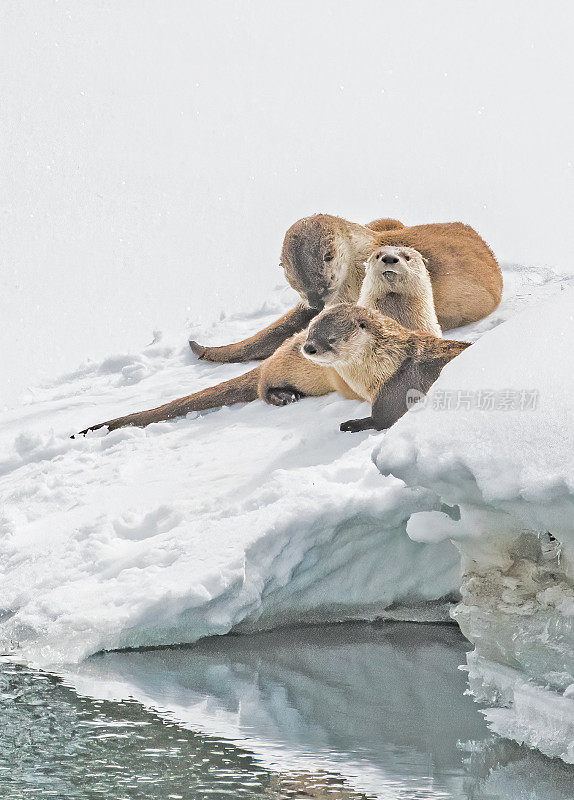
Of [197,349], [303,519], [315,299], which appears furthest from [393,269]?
[197,349]

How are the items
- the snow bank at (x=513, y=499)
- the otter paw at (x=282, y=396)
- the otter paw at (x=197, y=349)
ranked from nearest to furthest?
the snow bank at (x=513, y=499) → the otter paw at (x=282, y=396) → the otter paw at (x=197, y=349)

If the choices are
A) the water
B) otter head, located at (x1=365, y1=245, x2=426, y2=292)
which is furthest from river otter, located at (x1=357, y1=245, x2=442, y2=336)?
the water

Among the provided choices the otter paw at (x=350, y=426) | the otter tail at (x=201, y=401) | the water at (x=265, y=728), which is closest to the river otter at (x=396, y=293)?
the otter paw at (x=350, y=426)

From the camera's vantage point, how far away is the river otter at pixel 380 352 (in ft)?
18.1

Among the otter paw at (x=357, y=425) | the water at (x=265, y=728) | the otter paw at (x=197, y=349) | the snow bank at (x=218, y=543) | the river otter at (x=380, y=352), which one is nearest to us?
the water at (x=265, y=728)

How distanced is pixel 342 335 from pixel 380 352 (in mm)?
213

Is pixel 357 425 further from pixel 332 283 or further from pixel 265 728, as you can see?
pixel 265 728

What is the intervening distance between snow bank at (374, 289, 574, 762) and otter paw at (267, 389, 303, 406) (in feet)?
9.04

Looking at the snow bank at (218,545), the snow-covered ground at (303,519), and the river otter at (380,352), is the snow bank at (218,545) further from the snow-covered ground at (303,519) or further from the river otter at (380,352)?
the river otter at (380,352)

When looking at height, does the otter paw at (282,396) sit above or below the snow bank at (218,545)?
above

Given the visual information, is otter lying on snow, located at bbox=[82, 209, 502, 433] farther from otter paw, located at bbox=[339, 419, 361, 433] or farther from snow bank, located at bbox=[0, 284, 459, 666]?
otter paw, located at bbox=[339, 419, 361, 433]

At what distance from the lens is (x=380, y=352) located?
219 inches

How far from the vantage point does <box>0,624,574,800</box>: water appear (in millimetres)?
3316

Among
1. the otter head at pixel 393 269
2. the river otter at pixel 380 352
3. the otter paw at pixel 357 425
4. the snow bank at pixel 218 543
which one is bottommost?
the snow bank at pixel 218 543
